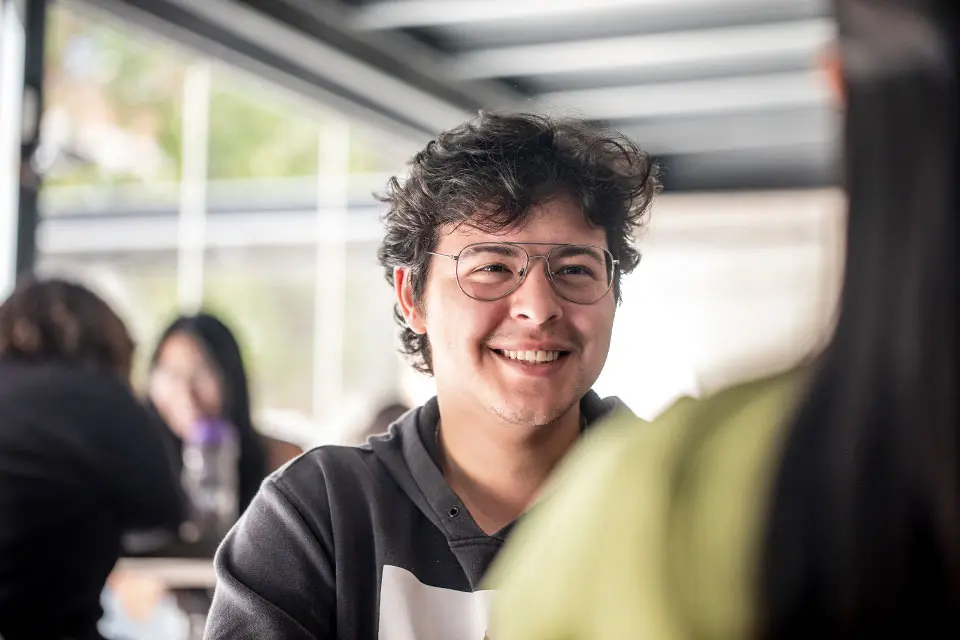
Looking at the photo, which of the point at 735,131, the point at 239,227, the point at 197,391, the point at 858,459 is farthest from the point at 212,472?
the point at 239,227

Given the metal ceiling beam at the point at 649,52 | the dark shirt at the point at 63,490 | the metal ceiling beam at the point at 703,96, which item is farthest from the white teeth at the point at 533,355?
the metal ceiling beam at the point at 703,96

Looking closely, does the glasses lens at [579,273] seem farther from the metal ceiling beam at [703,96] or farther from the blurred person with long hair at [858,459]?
the metal ceiling beam at [703,96]

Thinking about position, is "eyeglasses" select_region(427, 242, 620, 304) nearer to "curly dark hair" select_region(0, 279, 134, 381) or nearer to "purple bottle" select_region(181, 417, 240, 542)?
"curly dark hair" select_region(0, 279, 134, 381)

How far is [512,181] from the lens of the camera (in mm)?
1515

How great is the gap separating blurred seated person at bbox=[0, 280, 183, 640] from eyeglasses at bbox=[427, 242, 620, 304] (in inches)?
46.1

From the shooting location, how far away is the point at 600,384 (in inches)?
62.4

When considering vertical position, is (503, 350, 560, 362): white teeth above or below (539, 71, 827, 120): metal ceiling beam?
below

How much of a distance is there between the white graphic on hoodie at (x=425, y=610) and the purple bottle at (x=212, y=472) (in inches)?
83.0

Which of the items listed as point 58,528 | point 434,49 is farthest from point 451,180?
point 434,49

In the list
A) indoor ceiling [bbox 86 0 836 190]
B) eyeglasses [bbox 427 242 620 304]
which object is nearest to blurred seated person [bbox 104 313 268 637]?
indoor ceiling [bbox 86 0 836 190]

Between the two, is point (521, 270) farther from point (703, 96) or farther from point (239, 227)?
point (239, 227)

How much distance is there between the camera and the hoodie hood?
144cm

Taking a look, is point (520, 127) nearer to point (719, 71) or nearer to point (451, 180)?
point (451, 180)

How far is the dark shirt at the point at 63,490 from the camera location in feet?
7.39
